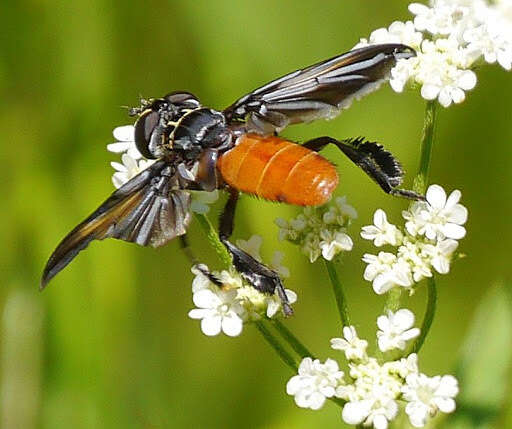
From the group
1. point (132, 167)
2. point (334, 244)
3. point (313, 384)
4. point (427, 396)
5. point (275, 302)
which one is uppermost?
point (132, 167)

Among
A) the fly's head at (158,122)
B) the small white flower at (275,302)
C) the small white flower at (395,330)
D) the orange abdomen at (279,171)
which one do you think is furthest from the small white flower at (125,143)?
the small white flower at (395,330)

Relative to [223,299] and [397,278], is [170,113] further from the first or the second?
[397,278]

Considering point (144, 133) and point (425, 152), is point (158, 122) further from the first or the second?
point (425, 152)

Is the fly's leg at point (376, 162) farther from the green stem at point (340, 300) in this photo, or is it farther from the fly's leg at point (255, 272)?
the fly's leg at point (255, 272)

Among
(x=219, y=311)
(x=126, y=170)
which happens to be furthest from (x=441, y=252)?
(x=126, y=170)

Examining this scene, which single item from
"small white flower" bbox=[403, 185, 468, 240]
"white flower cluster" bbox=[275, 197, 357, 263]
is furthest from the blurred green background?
"small white flower" bbox=[403, 185, 468, 240]

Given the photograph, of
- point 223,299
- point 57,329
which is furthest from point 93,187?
point 223,299
